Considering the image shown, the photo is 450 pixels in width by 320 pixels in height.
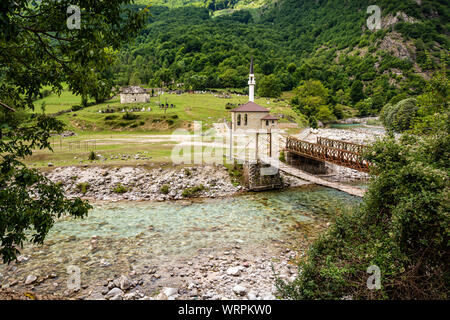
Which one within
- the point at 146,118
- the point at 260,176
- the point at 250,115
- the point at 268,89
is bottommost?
the point at 260,176

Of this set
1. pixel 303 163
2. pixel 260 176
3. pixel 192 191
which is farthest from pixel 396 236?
pixel 303 163

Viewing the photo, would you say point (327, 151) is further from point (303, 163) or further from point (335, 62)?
point (335, 62)

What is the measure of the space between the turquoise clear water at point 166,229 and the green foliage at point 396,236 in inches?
202

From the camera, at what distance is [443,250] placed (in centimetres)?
613

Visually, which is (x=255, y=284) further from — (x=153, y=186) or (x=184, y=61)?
(x=184, y=61)

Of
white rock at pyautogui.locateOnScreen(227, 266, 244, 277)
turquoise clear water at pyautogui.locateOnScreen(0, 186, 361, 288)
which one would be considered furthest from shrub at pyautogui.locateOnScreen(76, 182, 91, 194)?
white rock at pyautogui.locateOnScreen(227, 266, 244, 277)

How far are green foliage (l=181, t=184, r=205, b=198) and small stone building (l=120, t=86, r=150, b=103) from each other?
55684 millimetres

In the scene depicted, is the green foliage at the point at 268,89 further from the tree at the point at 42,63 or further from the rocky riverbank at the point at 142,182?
the tree at the point at 42,63

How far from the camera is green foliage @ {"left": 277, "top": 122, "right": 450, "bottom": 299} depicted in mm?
6172

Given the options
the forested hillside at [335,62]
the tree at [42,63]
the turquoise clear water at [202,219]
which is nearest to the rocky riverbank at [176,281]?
the turquoise clear water at [202,219]

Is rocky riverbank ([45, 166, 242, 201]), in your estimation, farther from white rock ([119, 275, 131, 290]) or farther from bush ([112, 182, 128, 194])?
white rock ([119, 275, 131, 290])

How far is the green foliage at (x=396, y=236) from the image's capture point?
6172 millimetres

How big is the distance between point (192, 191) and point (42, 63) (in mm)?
15580

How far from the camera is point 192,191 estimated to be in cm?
2103
